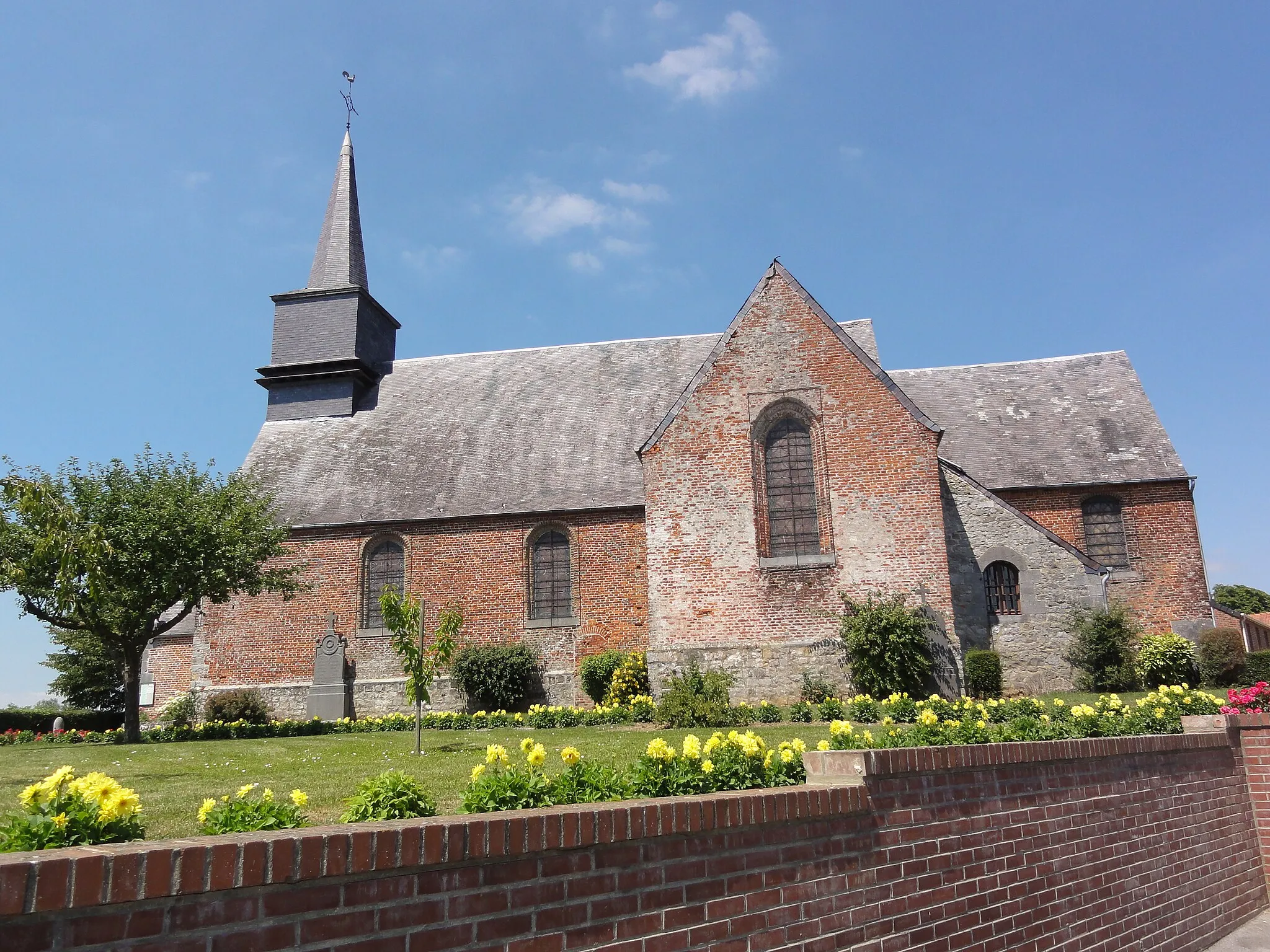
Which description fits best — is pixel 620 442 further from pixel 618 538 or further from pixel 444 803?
pixel 444 803

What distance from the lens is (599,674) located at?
2217 cm

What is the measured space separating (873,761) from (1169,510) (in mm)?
22074

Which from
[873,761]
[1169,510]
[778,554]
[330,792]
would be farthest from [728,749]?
[1169,510]

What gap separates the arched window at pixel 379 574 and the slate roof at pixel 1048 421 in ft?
49.5

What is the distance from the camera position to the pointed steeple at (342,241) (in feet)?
99.7

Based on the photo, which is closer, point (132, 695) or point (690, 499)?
point (132, 695)

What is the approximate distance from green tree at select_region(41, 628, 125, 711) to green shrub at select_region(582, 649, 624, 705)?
21.9 metres

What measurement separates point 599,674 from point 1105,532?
13.7 meters

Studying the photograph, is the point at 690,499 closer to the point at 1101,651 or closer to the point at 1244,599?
the point at 1101,651

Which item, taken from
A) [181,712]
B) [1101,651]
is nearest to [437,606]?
[181,712]

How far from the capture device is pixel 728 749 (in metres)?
5.76

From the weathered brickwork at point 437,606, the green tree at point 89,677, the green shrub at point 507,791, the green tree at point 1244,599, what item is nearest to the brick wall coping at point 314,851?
the green shrub at point 507,791

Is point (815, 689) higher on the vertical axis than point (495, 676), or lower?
lower

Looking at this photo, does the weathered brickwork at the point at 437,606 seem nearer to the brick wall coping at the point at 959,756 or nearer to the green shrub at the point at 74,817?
the brick wall coping at the point at 959,756
